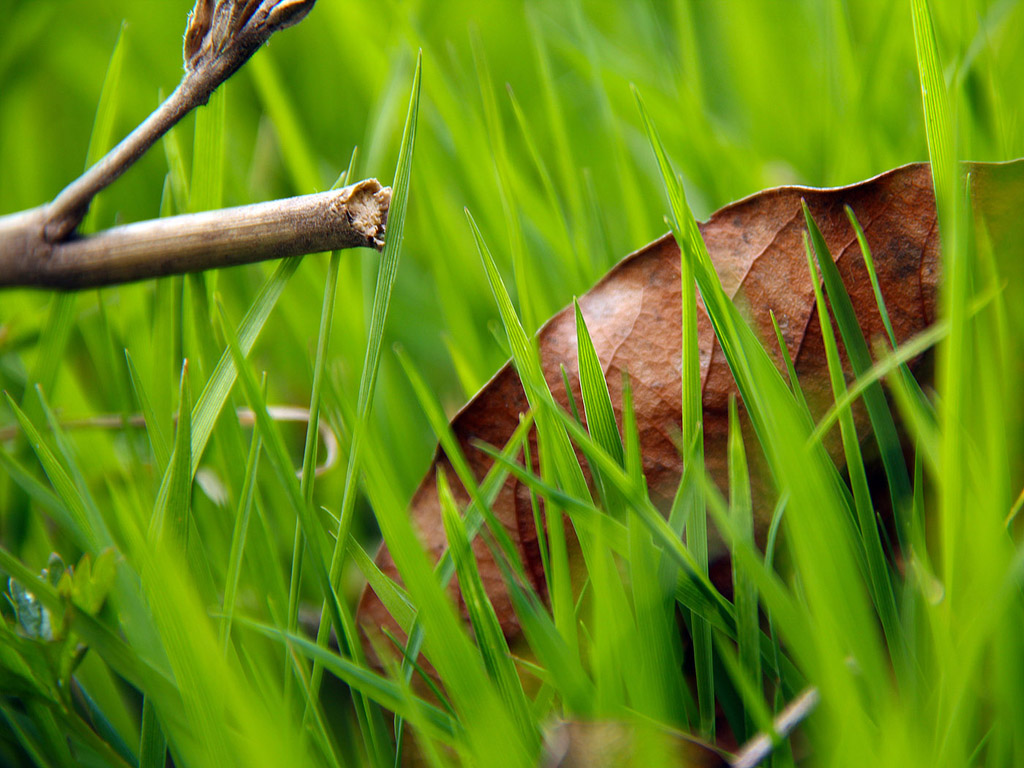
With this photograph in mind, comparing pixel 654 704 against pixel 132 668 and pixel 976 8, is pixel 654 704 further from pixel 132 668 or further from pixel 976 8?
pixel 976 8

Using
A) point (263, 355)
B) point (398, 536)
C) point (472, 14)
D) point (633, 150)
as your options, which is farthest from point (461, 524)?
point (472, 14)

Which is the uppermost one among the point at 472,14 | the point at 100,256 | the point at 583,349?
the point at 472,14

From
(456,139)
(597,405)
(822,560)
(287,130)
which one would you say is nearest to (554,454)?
(597,405)

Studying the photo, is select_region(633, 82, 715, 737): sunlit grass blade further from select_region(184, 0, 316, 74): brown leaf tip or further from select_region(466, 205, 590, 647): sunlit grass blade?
select_region(184, 0, 316, 74): brown leaf tip

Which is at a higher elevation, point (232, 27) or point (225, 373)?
point (232, 27)

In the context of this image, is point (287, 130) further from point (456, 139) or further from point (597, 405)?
point (597, 405)

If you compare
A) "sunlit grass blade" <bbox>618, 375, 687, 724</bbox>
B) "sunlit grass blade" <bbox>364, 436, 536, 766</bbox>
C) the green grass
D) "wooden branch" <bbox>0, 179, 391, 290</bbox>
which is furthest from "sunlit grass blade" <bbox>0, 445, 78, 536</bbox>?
"sunlit grass blade" <bbox>618, 375, 687, 724</bbox>

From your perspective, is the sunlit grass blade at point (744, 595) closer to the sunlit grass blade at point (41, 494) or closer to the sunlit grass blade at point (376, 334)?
the sunlit grass blade at point (376, 334)
